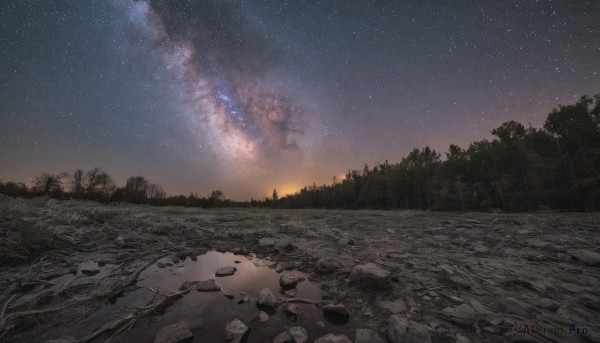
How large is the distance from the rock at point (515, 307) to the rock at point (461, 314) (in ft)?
2.17

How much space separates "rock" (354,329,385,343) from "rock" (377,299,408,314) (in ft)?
2.50

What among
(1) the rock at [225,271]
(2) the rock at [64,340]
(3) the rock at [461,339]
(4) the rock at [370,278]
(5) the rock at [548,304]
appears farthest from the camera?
(1) the rock at [225,271]

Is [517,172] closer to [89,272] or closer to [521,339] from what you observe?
[521,339]

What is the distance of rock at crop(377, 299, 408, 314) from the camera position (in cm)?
387

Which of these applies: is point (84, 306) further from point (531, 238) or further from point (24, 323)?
point (531, 238)

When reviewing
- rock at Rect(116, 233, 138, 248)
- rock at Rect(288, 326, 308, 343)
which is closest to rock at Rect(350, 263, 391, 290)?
rock at Rect(288, 326, 308, 343)

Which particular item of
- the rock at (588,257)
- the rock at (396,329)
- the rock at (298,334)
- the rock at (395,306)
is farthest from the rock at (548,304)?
the rock at (298,334)

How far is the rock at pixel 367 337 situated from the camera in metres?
3.14

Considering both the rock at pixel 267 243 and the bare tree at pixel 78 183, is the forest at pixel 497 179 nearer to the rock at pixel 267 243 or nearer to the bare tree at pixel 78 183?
the bare tree at pixel 78 183

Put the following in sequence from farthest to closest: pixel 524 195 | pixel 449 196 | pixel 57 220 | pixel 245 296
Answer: pixel 449 196 < pixel 524 195 < pixel 57 220 < pixel 245 296

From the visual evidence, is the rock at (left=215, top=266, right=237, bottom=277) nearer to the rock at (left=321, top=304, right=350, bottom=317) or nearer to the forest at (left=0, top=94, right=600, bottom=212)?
the rock at (left=321, top=304, right=350, bottom=317)

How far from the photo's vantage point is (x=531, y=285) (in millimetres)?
4703

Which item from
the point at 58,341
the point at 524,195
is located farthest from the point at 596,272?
the point at 524,195

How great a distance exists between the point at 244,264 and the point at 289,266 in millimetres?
1488
